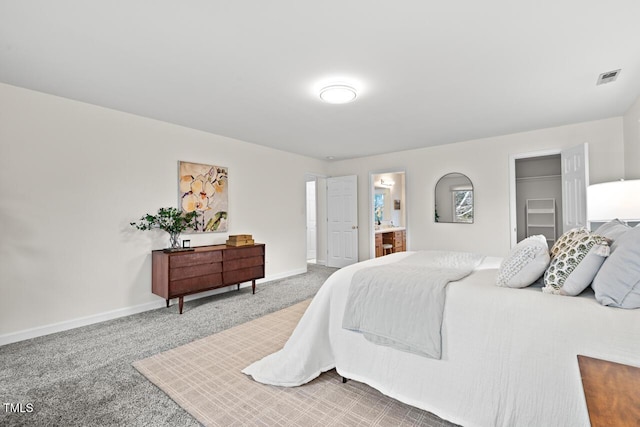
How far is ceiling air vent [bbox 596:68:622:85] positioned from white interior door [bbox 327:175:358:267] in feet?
12.9

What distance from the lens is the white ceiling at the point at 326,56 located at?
183cm

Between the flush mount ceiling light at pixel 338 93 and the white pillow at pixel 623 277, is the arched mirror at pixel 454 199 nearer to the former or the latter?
the flush mount ceiling light at pixel 338 93

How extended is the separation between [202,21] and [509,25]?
2002 millimetres

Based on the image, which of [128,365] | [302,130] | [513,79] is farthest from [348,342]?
[302,130]

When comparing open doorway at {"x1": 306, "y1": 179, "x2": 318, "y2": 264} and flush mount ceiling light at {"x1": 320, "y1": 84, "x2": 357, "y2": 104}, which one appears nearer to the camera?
flush mount ceiling light at {"x1": 320, "y1": 84, "x2": 357, "y2": 104}

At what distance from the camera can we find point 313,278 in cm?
543

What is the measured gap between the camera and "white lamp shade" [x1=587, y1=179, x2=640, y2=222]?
8.16 feet

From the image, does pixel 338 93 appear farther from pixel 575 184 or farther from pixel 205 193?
pixel 575 184

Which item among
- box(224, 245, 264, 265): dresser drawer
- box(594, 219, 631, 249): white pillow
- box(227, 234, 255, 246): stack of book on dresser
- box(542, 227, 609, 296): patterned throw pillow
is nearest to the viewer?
box(542, 227, 609, 296): patterned throw pillow

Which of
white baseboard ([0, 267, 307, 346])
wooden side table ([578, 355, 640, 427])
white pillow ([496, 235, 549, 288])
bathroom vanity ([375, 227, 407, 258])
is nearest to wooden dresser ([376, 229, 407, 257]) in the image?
bathroom vanity ([375, 227, 407, 258])

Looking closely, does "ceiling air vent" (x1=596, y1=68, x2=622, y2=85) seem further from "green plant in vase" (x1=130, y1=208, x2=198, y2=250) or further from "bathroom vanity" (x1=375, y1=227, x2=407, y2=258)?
"green plant in vase" (x1=130, y1=208, x2=198, y2=250)

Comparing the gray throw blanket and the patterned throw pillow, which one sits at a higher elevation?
the patterned throw pillow

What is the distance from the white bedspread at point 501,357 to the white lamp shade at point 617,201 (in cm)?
162

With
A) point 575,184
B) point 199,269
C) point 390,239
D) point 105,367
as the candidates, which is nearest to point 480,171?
point 575,184
